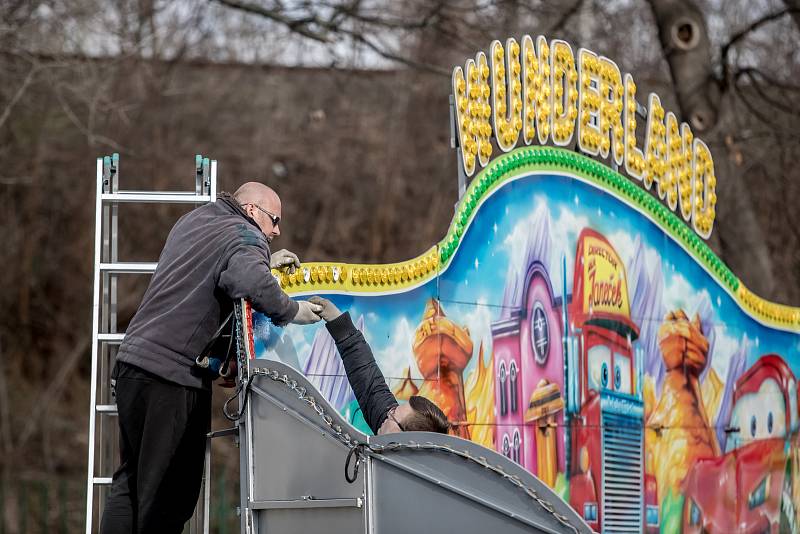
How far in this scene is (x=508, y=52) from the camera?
27.3 feet

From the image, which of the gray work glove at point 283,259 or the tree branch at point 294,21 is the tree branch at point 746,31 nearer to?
the tree branch at point 294,21

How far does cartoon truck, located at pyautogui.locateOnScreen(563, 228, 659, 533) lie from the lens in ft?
28.3

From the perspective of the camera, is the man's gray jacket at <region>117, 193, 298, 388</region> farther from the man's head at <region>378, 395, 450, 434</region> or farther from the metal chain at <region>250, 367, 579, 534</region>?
the man's head at <region>378, 395, 450, 434</region>

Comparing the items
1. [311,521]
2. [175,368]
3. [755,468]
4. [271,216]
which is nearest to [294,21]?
[755,468]

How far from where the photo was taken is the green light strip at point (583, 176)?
25.3ft

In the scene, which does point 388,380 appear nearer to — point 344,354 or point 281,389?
point 344,354

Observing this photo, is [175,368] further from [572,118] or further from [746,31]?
[746,31]

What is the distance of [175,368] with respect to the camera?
557cm

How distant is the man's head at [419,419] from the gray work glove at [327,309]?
802 mm

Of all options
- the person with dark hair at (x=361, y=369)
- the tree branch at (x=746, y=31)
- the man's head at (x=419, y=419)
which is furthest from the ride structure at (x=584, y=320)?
the tree branch at (x=746, y=31)

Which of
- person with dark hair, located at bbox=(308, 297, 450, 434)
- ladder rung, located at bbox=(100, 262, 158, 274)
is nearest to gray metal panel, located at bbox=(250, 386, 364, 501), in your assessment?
person with dark hair, located at bbox=(308, 297, 450, 434)

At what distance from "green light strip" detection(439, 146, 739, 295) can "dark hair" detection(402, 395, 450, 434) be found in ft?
6.74

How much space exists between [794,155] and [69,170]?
35.0ft

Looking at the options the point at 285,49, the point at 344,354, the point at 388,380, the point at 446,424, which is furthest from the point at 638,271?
the point at 285,49
